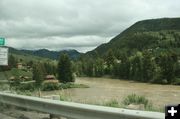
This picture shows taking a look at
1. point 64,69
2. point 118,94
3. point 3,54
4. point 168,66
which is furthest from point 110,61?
point 3,54

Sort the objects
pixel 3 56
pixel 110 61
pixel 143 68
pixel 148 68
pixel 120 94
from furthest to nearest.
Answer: pixel 110 61 < pixel 143 68 < pixel 148 68 < pixel 120 94 < pixel 3 56

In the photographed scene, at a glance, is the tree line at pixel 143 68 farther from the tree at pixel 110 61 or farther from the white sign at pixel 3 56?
the white sign at pixel 3 56

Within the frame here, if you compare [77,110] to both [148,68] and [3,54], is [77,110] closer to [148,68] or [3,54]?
[3,54]

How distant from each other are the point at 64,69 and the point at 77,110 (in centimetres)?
11004

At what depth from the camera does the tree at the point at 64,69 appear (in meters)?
112

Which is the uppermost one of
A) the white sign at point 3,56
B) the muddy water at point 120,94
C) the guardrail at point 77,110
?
the white sign at point 3,56

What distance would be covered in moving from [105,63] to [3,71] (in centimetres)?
13167

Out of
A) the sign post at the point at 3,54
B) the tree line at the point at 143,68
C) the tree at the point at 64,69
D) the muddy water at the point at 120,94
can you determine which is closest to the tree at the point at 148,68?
the tree line at the point at 143,68

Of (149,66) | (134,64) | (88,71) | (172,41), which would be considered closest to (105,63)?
(88,71)

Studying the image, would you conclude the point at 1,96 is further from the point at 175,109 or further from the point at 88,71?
the point at 88,71

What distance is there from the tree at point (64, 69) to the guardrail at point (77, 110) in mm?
98276

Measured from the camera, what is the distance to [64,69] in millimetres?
117375

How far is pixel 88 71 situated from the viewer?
485 ft

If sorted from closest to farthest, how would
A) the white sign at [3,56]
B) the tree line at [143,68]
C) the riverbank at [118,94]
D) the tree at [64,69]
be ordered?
the riverbank at [118,94] → the white sign at [3,56] → the tree line at [143,68] → the tree at [64,69]
